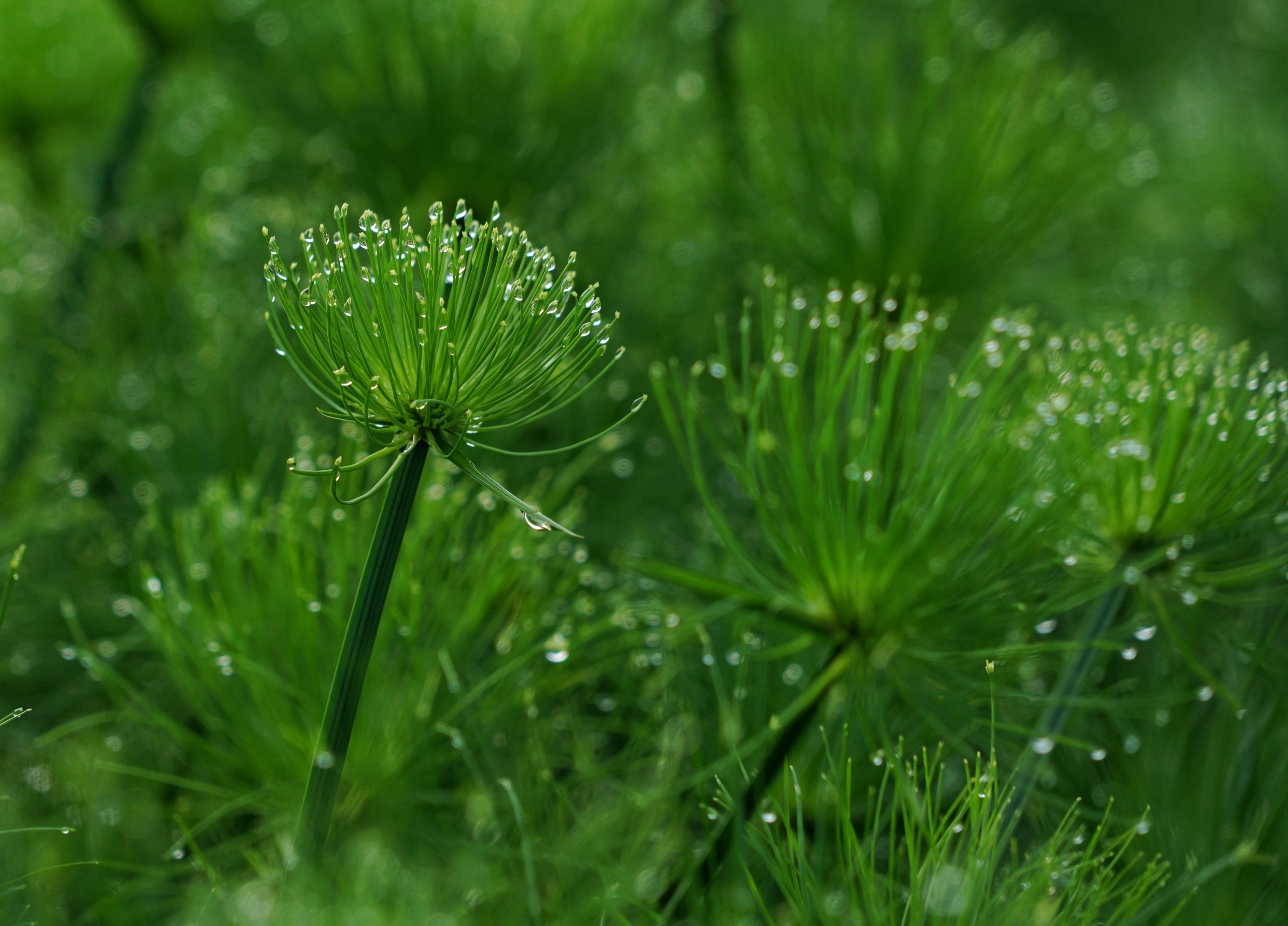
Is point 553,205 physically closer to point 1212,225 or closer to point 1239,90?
point 1212,225

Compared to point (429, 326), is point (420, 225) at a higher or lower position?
higher

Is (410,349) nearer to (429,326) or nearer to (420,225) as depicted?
(429,326)

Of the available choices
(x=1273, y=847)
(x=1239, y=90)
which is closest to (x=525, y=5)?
(x=1273, y=847)

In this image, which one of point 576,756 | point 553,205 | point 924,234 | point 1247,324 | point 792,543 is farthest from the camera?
point 1247,324

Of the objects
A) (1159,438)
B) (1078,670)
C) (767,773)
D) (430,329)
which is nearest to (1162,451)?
(1159,438)

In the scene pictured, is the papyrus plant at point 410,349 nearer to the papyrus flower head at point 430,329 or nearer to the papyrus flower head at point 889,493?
the papyrus flower head at point 430,329

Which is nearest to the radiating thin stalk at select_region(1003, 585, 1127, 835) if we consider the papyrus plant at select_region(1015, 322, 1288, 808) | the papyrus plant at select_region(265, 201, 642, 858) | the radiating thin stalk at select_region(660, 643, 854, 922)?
the papyrus plant at select_region(1015, 322, 1288, 808)
